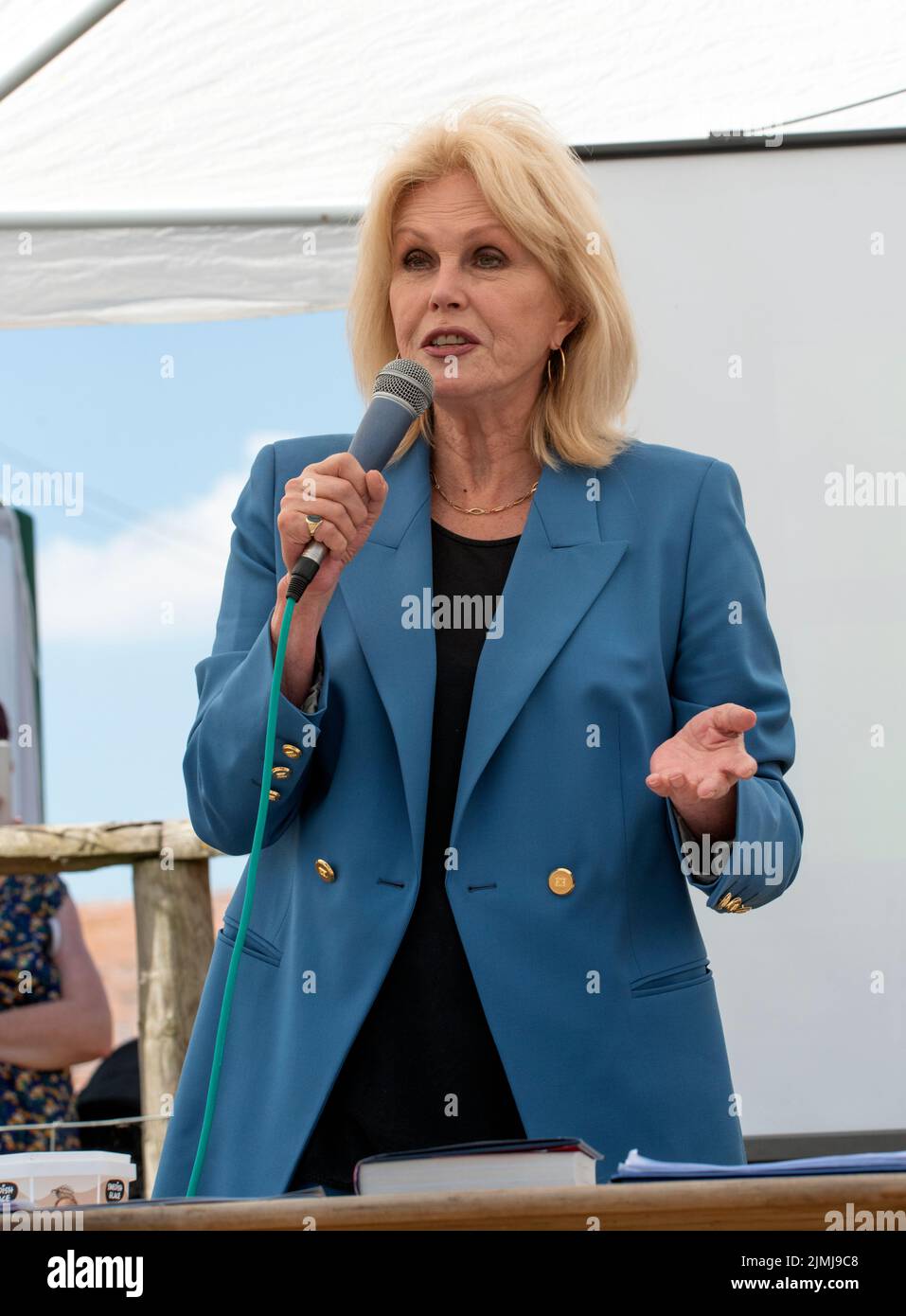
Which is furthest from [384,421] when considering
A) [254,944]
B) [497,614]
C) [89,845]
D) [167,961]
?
[167,961]

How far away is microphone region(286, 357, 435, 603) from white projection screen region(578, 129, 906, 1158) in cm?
196

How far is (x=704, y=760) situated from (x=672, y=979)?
362mm

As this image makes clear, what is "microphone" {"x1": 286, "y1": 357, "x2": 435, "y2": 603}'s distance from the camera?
1.61 m

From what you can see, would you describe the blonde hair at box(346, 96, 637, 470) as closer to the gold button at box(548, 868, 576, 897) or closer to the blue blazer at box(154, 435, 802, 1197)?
the blue blazer at box(154, 435, 802, 1197)

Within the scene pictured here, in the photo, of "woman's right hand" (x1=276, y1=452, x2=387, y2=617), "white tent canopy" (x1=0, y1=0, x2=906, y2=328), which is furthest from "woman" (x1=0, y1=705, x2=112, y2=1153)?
"woman's right hand" (x1=276, y1=452, x2=387, y2=617)

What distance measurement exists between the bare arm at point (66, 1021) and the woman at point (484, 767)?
1.77 meters

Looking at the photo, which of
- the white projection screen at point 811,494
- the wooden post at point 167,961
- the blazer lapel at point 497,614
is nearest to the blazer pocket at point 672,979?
the blazer lapel at point 497,614

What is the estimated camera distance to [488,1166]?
116 centimetres

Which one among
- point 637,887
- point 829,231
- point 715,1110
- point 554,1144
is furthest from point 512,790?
point 829,231

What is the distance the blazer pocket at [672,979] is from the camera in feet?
5.98

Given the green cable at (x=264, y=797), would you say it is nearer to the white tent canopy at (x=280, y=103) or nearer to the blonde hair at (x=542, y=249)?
the blonde hair at (x=542, y=249)

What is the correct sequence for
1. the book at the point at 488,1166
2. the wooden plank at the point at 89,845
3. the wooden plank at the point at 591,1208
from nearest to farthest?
the wooden plank at the point at 591,1208 < the book at the point at 488,1166 < the wooden plank at the point at 89,845

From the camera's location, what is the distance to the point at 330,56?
3.68 meters
